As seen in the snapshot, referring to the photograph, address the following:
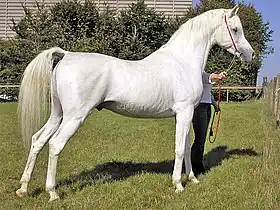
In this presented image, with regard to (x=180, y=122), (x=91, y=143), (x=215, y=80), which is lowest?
(x=91, y=143)

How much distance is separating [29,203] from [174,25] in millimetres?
26306

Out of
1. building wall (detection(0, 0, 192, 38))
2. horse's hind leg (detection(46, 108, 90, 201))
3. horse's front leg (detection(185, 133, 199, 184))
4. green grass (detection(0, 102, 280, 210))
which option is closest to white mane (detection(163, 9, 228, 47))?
horse's front leg (detection(185, 133, 199, 184))

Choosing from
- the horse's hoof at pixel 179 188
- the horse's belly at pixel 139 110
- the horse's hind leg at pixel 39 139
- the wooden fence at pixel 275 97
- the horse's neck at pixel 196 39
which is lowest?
the wooden fence at pixel 275 97

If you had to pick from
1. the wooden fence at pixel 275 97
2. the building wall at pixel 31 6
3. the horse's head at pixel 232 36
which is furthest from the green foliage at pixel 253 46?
the horse's head at pixel 232 36

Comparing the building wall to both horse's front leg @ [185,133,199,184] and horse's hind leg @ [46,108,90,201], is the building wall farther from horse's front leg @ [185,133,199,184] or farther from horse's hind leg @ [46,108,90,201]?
horse's hind leg @ [46,108,90,201]

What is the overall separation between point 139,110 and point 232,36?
5.66ft

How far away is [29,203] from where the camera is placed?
4.86 m

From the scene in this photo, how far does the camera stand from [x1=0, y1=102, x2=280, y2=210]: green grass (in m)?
4.86

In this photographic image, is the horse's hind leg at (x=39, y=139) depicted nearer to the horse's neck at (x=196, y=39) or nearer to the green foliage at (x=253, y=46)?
the horse's neck at (x=196, y=39)

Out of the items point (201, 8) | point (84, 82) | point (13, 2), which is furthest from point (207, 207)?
point (13, 2)

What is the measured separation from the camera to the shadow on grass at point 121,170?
18.9ft

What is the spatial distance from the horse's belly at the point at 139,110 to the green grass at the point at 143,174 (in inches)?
37.0

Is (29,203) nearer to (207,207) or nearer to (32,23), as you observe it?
(207,207)

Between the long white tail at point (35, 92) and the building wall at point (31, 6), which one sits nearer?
the long white tail at point (35, 92)
